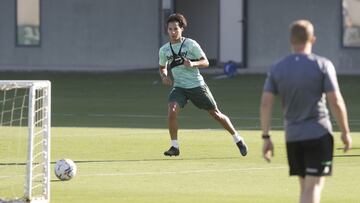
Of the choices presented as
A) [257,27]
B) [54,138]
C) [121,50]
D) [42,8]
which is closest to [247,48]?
[257,27]

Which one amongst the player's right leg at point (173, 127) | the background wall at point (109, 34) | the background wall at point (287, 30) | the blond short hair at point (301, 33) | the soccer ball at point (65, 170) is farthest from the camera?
A: the background wall at point (109, 34)

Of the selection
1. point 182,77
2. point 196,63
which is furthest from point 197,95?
point 196,63

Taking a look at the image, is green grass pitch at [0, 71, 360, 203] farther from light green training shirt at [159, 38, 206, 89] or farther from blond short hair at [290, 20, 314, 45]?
blond short hair at [290, 20, 314, 45]

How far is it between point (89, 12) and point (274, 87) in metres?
30.5

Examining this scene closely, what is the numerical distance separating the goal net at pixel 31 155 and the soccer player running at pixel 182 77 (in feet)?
7.15

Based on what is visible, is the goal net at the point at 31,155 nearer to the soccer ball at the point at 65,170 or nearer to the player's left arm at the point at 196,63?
the soccer ball at the point at 65,170

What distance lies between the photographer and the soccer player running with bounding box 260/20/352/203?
10.4 meters

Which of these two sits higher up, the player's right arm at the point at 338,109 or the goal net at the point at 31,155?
the player's right arm at the point at 338,109

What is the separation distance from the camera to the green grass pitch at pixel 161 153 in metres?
13.9

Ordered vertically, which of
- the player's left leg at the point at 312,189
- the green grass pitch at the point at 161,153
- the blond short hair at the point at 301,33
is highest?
the blond short hair at the point at 301,33

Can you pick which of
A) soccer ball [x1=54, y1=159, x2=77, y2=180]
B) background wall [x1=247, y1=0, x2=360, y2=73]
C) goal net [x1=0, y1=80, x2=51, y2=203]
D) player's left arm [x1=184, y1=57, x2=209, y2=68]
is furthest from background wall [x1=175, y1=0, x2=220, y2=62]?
soccer ball [x1=54, y1=159, x2=77, y2=180]

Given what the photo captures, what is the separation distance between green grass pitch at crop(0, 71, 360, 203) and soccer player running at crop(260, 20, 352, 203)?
2.76 meters

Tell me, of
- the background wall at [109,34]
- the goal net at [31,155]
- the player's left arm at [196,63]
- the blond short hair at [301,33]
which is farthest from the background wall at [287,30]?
the blond short hair at [301,33]

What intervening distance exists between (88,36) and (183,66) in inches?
916
